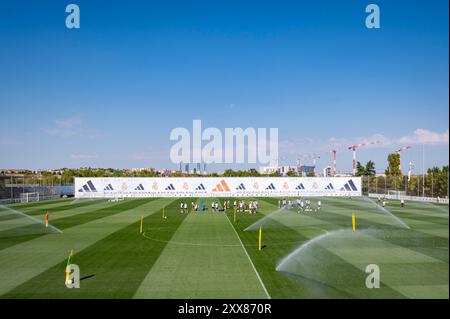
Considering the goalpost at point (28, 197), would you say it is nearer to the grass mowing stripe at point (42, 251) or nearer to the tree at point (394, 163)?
the grass mowing stripe at point (42, 251)

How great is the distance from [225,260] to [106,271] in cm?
624

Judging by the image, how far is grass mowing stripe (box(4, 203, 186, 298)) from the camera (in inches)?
636

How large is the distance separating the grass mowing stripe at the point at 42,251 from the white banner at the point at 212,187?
45.3 m

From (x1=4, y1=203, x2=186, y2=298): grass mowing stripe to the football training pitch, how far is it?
5 centimetres

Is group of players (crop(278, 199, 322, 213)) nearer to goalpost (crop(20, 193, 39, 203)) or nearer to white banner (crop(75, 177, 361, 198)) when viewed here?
white banner (crop(75, 177, 361, 198))

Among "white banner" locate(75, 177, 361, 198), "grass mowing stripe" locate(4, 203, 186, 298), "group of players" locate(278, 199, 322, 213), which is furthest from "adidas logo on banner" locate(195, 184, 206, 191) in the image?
"grass mowing stripe" locate(4, 203, 186, 298)

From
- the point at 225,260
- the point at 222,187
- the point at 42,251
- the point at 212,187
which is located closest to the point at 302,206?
the point at 222,187

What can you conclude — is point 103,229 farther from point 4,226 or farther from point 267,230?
point 267,230

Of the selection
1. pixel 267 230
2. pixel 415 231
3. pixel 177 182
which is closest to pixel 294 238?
pixel 267 230

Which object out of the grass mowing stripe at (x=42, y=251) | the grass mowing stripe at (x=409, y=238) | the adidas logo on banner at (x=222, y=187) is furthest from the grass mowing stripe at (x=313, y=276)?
the adidas logo on banner at (x=222, y=187)

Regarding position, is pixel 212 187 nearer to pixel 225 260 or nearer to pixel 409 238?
pixel 409 238

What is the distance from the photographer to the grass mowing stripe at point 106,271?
16.2 m

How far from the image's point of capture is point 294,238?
2938cm

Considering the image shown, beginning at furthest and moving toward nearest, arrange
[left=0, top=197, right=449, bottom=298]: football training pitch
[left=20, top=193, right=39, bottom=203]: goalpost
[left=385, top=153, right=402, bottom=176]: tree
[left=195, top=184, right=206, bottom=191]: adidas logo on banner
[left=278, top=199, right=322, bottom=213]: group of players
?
[left=385, top=153, right=402, bottom=176]: tree < [left=195, top=184, right=206, bottom=191]: adidas logo on banner < [left=20, top=193, right=39, bottom=203]: goalpost < [left=278, top=199, right=322, bottom=213]: group of players < [left=0, top=197, right=449, bottom=298]: football training pitch
